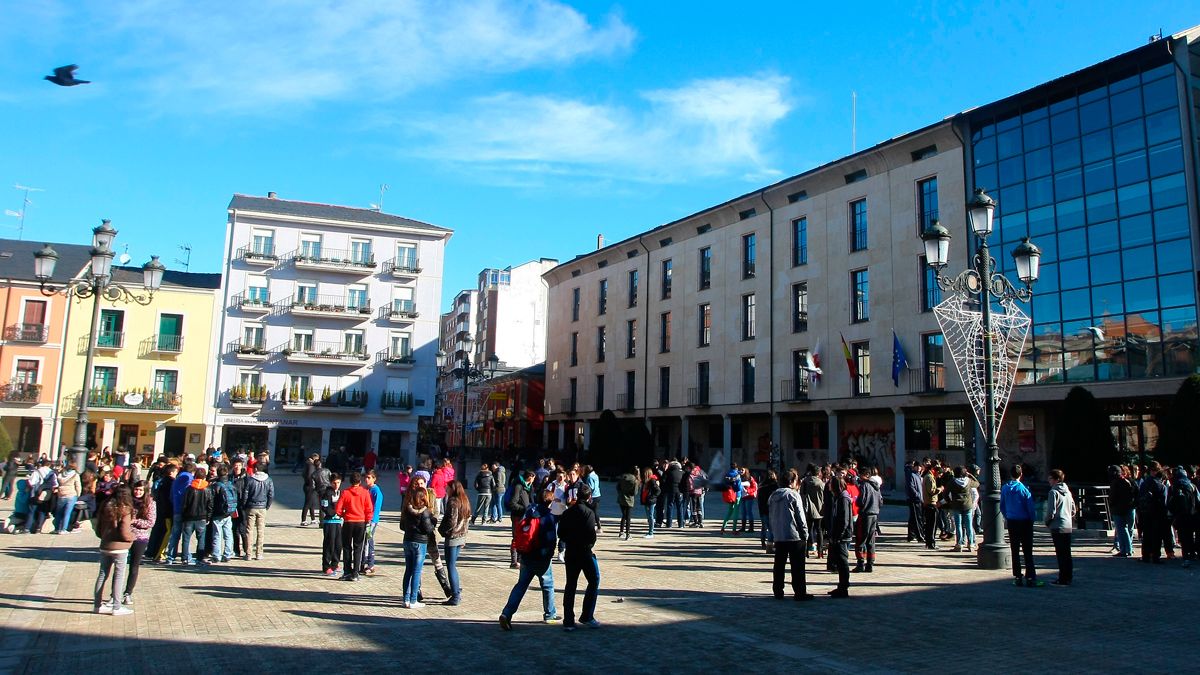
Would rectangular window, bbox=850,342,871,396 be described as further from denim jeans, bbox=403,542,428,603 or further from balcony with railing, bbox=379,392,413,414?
denim jeans, bbox=403,542,428,603

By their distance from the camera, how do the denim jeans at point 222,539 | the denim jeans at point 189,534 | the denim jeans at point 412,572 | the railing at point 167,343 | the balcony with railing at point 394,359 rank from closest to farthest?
the denim jeans at point 412,572
the denim jeans at point 189,534
the denim jeans at point 222,539
the railing at point 167,343
the balcony with railing at point 394,359

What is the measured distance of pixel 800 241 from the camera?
4297 cm

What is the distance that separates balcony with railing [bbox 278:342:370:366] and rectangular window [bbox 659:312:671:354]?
17483mm

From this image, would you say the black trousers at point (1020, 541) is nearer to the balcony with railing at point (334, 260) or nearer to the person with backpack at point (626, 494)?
the person with backpack at point (626, 494)

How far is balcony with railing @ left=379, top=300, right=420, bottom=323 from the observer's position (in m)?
51.6

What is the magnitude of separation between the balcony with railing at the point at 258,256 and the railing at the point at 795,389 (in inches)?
1177

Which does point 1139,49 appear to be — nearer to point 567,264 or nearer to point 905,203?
point 905,203

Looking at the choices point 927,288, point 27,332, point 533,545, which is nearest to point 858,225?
point 927,288

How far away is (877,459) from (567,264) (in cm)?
3011

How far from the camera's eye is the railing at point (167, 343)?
153 feet

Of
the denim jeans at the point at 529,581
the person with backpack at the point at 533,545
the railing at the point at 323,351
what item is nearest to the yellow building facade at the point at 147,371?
the railing at the point at 323,351

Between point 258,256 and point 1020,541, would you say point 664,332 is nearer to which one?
point 258,256

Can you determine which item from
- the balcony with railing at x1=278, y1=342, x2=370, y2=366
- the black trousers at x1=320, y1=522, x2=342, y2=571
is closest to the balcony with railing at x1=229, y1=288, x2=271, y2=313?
the balcony with railing at x1=278, y1=342, x2=370, y2=366

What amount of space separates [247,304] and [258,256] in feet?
9.53
